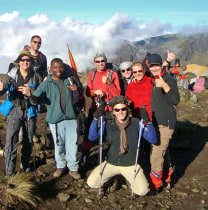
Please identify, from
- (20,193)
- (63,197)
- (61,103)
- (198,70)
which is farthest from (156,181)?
(198,70)

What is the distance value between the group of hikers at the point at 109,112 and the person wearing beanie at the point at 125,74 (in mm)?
23

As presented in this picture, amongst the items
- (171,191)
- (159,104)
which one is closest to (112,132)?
(159,104)

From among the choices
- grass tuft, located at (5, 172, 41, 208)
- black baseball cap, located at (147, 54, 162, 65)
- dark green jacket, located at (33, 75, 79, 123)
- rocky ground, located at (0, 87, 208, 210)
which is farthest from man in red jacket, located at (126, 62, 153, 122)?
grass tuft, located at (5, 172, 41, 208)

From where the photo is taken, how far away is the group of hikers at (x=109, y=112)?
Result: 4828mm

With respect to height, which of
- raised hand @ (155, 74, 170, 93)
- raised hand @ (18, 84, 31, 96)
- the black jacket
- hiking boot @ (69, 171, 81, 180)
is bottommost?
hiking boot @ (69, 171, 81, 180)

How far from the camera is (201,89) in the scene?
2450cm

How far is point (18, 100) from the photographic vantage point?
5449 millimetres

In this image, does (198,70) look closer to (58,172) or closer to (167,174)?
(167,174)

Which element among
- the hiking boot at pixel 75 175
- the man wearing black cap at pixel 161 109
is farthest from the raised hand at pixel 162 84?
the hiking boot at pixel 75 175

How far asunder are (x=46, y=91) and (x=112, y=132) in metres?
1.76

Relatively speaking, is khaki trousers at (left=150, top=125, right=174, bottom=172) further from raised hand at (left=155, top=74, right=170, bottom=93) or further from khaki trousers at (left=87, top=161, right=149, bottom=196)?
raised hand at (left=155, top=74, right=170, bottom=93)

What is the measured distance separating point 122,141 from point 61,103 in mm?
1632

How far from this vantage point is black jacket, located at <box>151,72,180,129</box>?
465 centimetres

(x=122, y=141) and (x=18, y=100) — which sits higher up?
(x=18, y=100)
